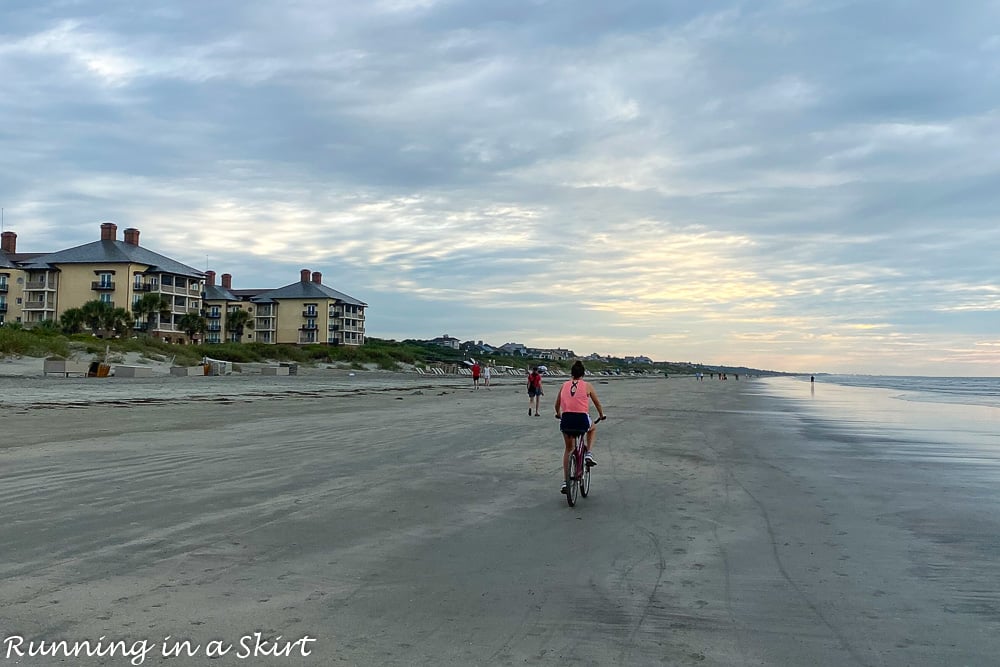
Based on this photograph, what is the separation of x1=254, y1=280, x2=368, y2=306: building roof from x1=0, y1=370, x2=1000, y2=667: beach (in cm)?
10029

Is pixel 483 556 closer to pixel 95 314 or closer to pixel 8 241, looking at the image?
pixel 95 314

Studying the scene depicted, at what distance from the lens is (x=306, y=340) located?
113 m

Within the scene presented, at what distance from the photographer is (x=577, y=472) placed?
30.6ft

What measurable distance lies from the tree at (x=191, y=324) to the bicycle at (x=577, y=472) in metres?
82.2

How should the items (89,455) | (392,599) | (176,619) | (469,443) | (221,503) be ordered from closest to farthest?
(176,619), (392,599), (221,503), (89,455), (469,443)

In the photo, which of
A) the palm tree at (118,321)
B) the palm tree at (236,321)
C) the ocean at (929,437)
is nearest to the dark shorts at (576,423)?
the ocean at (929,437)

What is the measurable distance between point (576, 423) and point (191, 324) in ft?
271

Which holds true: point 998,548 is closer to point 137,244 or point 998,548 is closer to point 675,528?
point 675,528

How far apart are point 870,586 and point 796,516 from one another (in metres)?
2.94

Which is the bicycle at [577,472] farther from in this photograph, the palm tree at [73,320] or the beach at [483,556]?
the palm tree at [73,320]

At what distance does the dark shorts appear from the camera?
9477 millimetres

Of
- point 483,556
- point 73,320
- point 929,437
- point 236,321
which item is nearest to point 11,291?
→ point 73,320

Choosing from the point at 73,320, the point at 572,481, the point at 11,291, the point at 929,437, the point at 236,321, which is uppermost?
the point at 11,291

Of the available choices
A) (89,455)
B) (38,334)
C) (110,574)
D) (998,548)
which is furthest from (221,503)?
(38,334)
